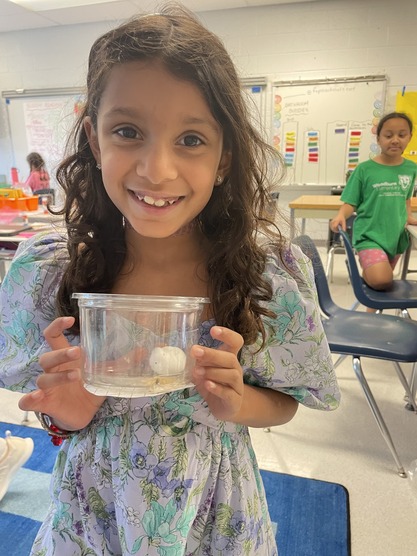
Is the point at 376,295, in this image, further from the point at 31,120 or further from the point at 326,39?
the point at 31,120

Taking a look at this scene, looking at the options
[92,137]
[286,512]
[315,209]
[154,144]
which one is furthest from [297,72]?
[154,144]

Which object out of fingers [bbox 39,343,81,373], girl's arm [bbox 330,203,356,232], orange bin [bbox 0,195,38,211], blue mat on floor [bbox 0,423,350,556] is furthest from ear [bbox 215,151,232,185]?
orange bin [bbox 0,195,38,211]

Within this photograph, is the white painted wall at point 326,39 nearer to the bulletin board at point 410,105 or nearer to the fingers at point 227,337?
the bulletin board at point 410,105

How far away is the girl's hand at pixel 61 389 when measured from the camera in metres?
0.55

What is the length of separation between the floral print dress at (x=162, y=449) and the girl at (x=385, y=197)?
1964 millimetres

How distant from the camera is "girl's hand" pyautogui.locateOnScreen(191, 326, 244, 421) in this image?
540 millimetres

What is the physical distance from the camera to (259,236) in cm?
84

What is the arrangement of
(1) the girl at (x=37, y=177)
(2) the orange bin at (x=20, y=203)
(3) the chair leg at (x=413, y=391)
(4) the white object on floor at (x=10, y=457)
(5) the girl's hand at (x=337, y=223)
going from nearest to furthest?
(4) the white object on floor at (x=10, y=457)
(3) the chair leg at (x=413, y=391)
(5) the girl's hand at (x=337, y=223)
(2) the orange bin at (x=20, y=203)
(1) the girl at (x=37, y=177)

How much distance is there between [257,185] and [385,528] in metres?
1.25

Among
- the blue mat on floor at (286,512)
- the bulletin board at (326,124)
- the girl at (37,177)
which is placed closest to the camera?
the blue mat on floor at (286,512)

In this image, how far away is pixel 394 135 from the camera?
2.63 metres

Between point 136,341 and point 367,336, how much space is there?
1390mm

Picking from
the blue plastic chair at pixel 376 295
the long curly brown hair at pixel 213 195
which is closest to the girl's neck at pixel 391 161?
the blue plastic chair at pixel 376 295

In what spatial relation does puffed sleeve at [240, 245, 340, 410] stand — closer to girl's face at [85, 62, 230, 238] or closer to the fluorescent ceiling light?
girl's face at [85, 62, 230, 238]
